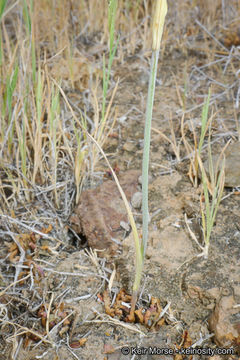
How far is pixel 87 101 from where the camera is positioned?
209cm

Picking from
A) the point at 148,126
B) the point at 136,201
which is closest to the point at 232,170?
the point at 136,201

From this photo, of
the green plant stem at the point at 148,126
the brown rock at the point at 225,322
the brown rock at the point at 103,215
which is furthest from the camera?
the brown rock at the point at 103,215

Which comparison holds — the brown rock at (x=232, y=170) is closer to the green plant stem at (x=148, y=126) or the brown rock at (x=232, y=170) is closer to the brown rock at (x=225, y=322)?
the brown rock at (x=225, y=322)

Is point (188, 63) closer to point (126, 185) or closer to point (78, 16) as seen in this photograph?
point (78, 16)

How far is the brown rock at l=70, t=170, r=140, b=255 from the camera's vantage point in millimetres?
1540

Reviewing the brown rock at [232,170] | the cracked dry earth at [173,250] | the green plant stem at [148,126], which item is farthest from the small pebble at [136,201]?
the green plant stem at [148,126]

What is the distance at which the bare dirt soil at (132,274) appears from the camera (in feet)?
4.13

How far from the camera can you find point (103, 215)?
159cm

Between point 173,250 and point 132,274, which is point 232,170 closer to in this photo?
point 173,250

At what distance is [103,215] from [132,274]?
0.27 metres

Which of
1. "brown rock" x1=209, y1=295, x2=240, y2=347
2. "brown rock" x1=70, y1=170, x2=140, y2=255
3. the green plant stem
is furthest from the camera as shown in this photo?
"brown rock" x1=70, y1=170, x2=140, y2=255

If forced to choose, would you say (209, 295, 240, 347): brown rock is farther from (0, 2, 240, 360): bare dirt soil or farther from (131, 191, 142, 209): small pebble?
(131, 191, 142, 209): small pebble

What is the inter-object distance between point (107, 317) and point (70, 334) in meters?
0.12

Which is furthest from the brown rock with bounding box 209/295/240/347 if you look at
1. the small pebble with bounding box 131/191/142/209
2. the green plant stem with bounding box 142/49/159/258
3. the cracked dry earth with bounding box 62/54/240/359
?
the small pebble with bounding box 131/191/142/209
